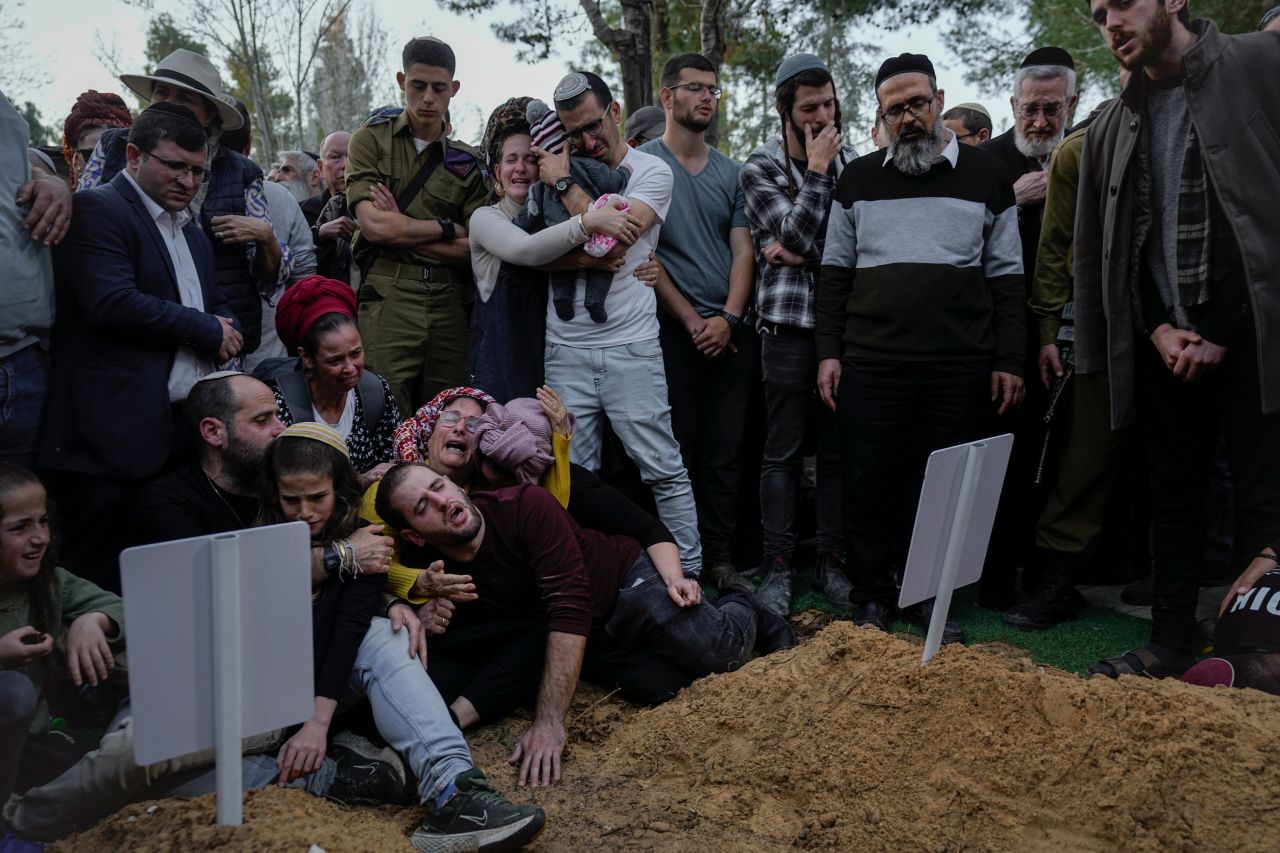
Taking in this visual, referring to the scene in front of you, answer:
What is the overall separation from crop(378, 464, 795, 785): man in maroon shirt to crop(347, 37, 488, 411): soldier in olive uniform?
1385 mm

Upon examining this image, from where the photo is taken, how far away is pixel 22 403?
340 centimetres

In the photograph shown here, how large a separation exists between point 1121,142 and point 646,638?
258cm

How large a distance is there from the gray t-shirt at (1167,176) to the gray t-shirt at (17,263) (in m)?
3.94

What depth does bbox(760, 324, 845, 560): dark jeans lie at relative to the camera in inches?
185

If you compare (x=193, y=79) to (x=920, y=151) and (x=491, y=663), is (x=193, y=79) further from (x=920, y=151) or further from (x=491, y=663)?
(x=920, y=151)

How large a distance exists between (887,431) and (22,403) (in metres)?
3.25

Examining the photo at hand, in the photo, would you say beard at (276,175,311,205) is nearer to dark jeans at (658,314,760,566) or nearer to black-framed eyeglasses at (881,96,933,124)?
dark jeans at (658,314,760,566)

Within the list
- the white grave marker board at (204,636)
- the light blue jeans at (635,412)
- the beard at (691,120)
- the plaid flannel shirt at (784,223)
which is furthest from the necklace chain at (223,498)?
the beard at (691,120)

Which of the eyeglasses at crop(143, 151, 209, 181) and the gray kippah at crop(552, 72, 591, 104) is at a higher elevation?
the gray kippah at crop(552, 72, 591, 104)

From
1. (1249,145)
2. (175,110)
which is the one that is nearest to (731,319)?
(1249,145)

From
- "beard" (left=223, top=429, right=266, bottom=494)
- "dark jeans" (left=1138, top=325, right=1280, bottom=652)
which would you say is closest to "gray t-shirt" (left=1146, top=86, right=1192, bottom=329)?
"dark jeans" (left=1138, top=325, right=1280, bottom=652)

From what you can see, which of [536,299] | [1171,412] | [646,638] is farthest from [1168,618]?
[536,299]

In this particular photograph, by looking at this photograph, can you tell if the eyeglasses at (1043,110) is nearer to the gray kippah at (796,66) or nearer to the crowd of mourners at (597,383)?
the crowd of mourners at (597,383)

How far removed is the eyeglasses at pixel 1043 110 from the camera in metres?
4.79
